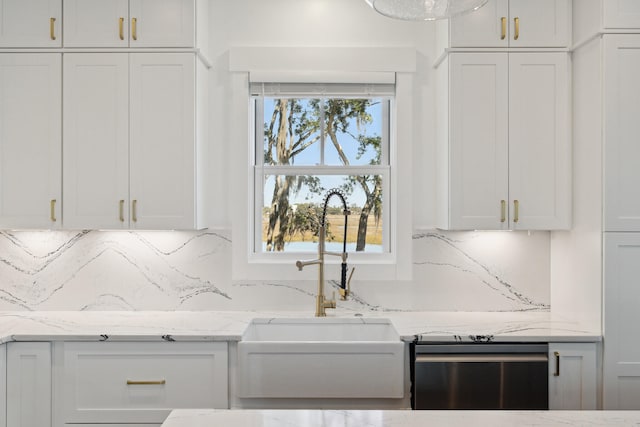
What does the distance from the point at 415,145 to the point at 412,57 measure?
47cm

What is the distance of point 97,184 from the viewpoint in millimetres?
2896

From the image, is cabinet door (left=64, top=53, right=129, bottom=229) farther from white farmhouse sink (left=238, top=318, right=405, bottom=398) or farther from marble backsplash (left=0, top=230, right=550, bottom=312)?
white farmhouse sink (left=238, top=318, right=405, bottom=398)

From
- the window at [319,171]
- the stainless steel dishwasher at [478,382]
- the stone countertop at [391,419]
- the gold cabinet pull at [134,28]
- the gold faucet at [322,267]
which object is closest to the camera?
the stone countertop at [391,419]

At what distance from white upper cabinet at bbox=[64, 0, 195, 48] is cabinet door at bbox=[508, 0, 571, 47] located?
1.59 meters

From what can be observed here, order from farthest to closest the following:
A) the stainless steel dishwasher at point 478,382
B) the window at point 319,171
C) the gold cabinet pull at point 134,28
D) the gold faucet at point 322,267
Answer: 1. the window at point 319,171
2. the gold faucet at point 322,267
3. the gold cabinet pull at point 134,28
4. the stainless steel dishwasher at point 478,382

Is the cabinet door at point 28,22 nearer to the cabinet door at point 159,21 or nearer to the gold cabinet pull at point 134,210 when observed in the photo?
the cabinet door at point 159,21

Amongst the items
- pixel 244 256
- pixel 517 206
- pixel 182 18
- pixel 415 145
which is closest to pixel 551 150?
pixel 517 206

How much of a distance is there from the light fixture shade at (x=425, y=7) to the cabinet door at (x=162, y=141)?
5.00 feet

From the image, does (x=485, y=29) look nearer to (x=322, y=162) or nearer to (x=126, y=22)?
(x=322, y=162)

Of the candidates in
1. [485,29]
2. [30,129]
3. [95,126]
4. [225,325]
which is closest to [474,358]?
[225,325]

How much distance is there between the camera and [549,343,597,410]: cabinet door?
2.60 m

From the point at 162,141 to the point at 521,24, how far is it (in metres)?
1.86

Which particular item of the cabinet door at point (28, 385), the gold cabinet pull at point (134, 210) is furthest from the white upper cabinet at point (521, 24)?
the cabinet door at point (28, 385)

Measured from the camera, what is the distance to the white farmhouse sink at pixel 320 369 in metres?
2.57
